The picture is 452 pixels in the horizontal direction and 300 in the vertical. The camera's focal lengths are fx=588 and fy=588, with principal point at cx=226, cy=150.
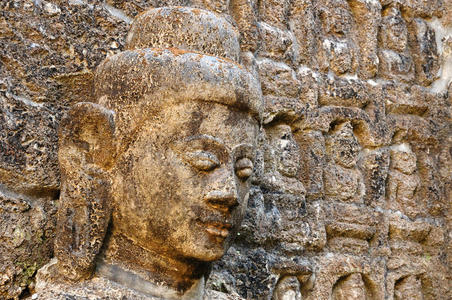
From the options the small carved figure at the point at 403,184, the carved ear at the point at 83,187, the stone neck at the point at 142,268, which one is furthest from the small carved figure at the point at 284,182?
the carved ear at the point at 83,187

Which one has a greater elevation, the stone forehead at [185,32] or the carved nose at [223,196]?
the stone forehead at [185,32]

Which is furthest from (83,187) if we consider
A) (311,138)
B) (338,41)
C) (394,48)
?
(394,48)

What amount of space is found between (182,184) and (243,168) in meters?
0.20

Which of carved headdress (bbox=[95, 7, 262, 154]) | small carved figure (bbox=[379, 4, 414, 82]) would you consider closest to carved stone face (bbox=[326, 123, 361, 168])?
small carved figure (bbox=[379, 4, 414, 82])

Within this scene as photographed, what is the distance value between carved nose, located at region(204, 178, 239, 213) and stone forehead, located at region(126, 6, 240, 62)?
1.35ft

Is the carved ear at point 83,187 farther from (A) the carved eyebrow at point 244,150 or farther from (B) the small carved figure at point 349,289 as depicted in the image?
(B) the small carved figure at point 349,289

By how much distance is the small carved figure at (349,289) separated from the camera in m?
2.39

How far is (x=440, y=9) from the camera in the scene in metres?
3.12

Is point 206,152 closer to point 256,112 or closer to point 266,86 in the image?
point 256,112

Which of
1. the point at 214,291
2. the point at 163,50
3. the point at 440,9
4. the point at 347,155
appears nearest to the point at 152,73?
the point at 163,50

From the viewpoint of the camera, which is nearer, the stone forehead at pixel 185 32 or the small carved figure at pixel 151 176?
the small carved figure at pixel 151 176

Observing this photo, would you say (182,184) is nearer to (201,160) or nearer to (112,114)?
(201,160)

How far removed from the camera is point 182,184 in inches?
64.1

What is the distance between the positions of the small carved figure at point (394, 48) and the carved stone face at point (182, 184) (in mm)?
1412
